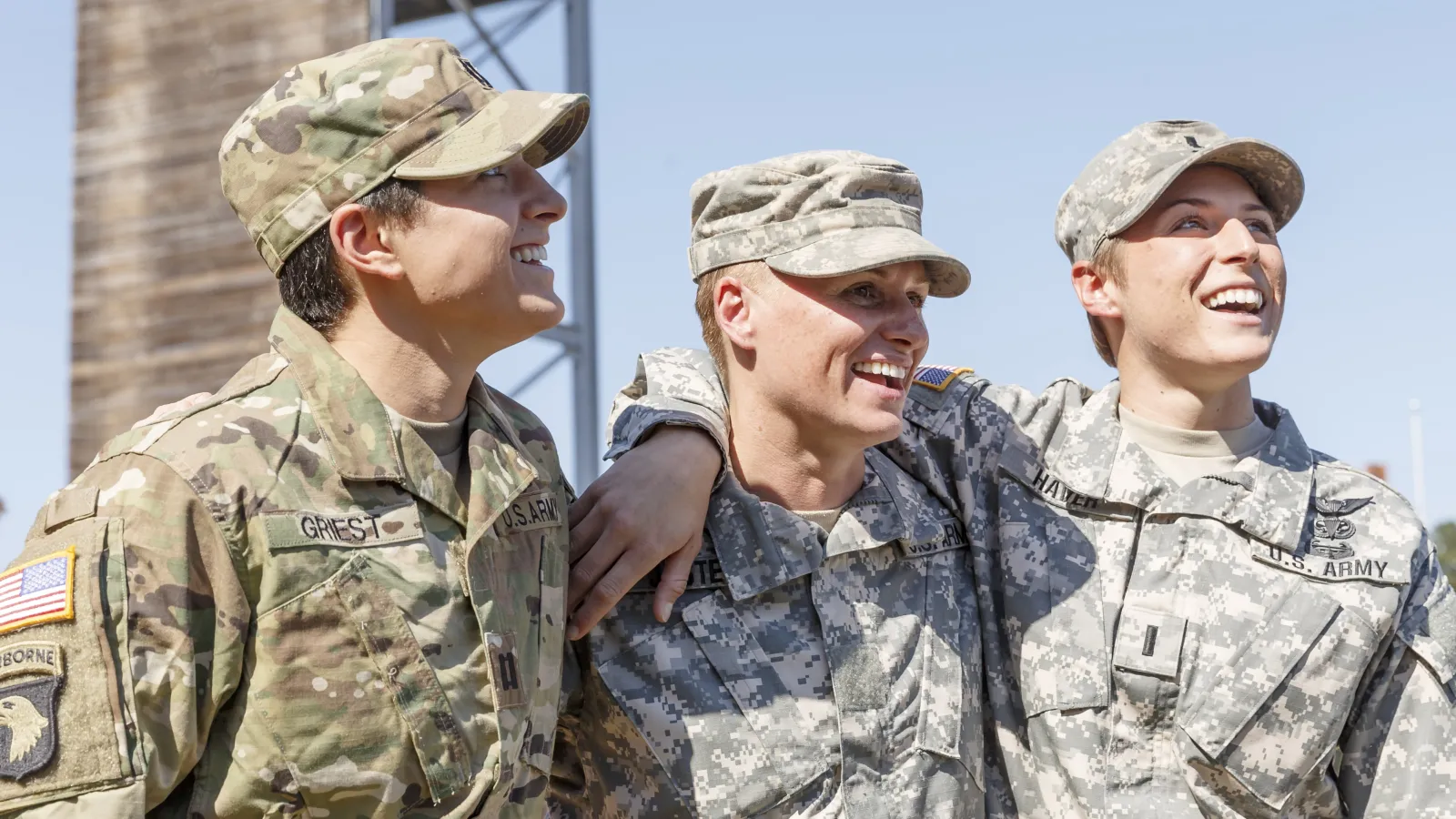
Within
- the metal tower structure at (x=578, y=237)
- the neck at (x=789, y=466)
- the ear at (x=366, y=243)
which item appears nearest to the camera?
the ear at (x=366, y=243)

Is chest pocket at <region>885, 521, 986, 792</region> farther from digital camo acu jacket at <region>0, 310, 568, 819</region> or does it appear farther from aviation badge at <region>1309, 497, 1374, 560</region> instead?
digital camo acu jacket at <region>0, 310, 568, 819</region>

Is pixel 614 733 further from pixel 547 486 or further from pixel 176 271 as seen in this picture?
pixel 176 271

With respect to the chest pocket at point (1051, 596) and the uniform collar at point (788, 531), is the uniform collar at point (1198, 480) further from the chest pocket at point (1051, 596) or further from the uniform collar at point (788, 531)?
the uniform collar at point (788, 531)

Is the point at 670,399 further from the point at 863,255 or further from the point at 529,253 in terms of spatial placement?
the point at 529,253

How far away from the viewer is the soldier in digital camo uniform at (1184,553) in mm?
3301

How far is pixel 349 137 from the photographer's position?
2713 millimetres

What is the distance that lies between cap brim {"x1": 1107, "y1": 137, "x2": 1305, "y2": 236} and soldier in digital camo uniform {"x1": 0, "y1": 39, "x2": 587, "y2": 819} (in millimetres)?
1427

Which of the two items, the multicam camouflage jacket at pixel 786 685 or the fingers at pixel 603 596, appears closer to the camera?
the fingers at pixel 603 596

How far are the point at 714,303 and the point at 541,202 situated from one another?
88cm

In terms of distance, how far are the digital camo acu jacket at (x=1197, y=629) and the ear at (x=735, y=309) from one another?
6.7 inches

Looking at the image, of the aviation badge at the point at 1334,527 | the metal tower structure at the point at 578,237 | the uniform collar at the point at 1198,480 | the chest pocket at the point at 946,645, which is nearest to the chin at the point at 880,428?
the chest pocket at the point at 946,645

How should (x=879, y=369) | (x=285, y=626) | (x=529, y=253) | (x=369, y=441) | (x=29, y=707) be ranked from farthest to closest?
1. (x=879, y=369)
2. (x=529, y=253)
3. (x=369, y=441)
4. (x=285, y=626)
5. (x=29, y=707)

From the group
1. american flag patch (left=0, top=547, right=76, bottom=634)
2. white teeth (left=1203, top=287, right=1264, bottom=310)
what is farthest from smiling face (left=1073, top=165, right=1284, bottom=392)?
american flag patch (left=0, top=547, right=76, bottom=634)

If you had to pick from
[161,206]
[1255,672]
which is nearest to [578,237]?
[161,206]
